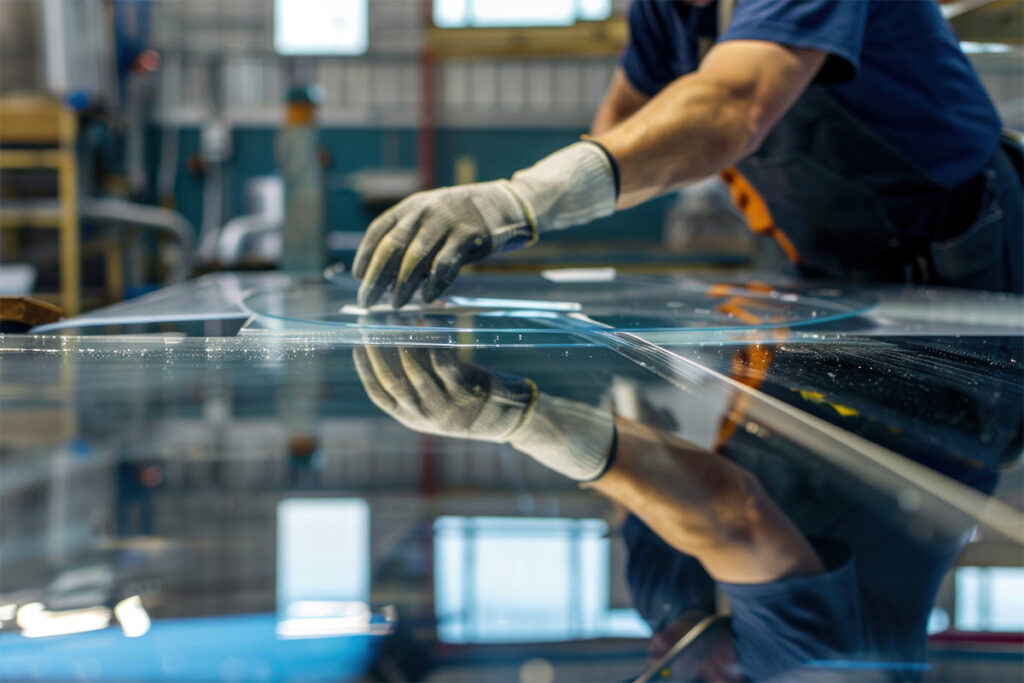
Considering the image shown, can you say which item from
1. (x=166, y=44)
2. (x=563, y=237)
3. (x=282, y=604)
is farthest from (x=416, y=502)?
(x=166, y=44)

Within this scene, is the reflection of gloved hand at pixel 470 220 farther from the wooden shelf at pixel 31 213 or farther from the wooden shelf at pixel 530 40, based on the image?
the wooden shelf at pixel 31 213

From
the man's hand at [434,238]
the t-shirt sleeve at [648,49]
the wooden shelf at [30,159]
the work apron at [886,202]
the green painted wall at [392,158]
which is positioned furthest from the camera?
the green painted wall at [392,158]

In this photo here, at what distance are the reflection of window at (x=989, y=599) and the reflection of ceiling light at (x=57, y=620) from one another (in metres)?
0.24

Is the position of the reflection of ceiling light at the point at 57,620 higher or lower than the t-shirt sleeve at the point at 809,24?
lower

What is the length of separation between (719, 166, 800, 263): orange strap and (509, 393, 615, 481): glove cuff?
1249 mm

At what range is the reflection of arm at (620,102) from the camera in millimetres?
1677

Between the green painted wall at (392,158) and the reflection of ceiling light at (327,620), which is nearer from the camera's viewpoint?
the reflection of ceiling light at (327,620)

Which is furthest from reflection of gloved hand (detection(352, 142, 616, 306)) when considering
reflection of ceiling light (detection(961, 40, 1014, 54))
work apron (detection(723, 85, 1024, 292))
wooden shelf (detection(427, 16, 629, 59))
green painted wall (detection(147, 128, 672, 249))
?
green painted wall (detection(147, 128, 672, 249))

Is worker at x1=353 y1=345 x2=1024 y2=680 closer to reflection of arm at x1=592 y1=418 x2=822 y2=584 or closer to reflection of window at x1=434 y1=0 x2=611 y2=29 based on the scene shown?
reflection of arm at x1=592 y1=418 x2=822 y2=584

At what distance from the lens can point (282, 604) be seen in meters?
0.23

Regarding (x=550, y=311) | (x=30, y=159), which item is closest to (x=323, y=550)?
(x=550, y=311)

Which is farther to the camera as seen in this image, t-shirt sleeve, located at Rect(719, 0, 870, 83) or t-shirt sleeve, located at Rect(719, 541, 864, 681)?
t-shirt sleeve, located at Rect(719, 0, 870, 83)

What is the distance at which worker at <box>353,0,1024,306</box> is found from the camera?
889mm

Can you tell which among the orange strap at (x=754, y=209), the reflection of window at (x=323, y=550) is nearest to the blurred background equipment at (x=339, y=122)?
the orange strap at (x=754, y=209)
